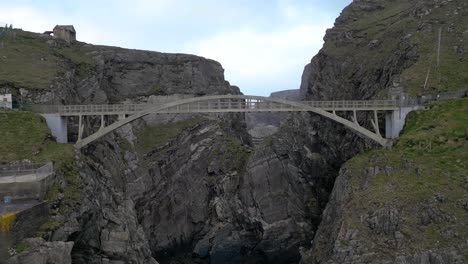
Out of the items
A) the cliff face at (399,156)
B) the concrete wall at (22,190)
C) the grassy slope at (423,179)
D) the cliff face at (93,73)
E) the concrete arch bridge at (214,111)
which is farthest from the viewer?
the cliff face at (93,73)

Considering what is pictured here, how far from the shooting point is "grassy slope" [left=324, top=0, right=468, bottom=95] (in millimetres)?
60719

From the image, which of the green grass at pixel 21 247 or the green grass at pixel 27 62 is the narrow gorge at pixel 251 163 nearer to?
the green grass at pixel 21 247

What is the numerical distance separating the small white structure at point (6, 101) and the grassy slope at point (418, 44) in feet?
159

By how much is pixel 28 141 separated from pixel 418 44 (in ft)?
172

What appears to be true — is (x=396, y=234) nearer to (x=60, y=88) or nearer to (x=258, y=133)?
(x=60, y=88)

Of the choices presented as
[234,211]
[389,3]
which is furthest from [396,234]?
[389,3]

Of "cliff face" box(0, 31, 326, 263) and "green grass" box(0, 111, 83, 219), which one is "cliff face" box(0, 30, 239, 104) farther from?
"green grass" box(0, 111, 83, 219)

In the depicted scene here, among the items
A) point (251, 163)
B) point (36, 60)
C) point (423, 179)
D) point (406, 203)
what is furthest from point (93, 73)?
point (406, 203)

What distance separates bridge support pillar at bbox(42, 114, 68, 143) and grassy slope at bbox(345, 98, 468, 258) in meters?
33.0

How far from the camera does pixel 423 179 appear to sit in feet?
145

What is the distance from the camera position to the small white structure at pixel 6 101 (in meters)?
55.0

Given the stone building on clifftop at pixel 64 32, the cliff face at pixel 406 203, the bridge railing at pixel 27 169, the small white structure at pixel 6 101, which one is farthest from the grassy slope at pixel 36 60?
the cliff face at pixel 406 203

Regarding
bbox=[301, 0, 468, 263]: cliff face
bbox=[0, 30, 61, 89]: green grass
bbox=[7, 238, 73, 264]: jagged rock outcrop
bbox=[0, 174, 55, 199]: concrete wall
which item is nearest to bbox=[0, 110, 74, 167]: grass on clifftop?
bbox=[0, 174, 55, 199]: concrete wall

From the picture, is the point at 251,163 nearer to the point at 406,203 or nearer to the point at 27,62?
the point at 406,203
